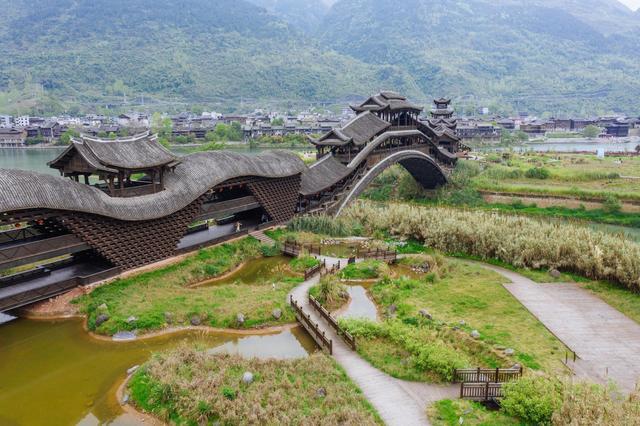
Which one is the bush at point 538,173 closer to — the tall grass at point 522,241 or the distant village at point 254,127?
the tall grass at point 522,241

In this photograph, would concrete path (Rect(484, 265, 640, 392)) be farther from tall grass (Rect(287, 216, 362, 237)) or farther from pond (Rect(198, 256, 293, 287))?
→ pond (Rect(198, 256, 293, 287))

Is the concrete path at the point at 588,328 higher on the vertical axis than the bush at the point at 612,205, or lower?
lower

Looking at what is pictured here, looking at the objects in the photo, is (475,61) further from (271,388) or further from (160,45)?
(271,388)

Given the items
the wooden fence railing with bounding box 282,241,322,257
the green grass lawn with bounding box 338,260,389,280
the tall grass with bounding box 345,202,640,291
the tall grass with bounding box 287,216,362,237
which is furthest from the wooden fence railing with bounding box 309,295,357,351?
Answer: the tall grass with bounding box 345,202,640,291

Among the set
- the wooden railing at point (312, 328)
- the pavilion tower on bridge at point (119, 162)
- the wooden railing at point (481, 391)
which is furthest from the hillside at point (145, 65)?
the wooden railing at point (481, 391)

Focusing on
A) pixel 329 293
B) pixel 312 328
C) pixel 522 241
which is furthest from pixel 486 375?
pixel 522 241

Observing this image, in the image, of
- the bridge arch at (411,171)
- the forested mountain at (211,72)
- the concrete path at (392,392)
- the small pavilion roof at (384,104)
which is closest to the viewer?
the concrete path at (392,392)

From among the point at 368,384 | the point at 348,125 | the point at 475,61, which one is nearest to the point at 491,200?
the point at 348,125

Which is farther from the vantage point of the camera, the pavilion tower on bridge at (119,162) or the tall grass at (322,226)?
the tall grass at (322,226)
